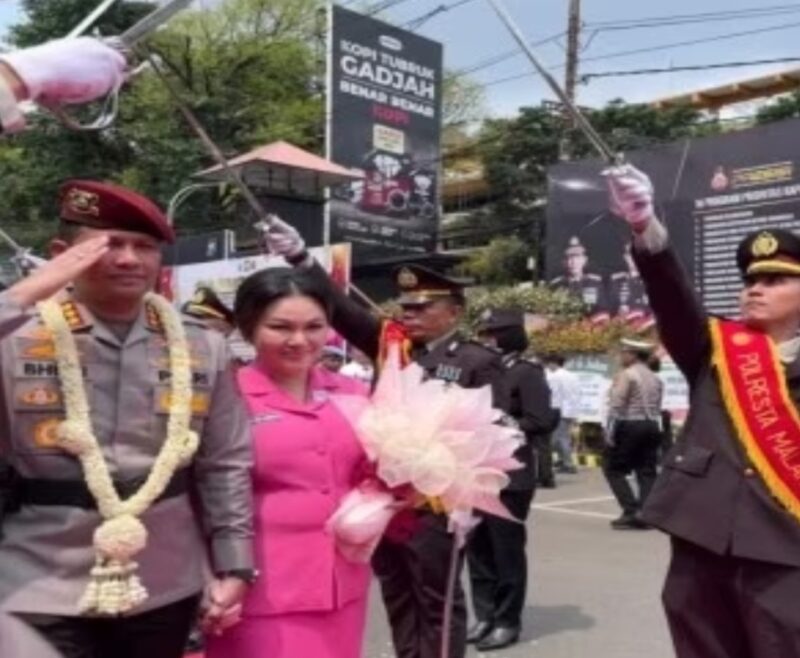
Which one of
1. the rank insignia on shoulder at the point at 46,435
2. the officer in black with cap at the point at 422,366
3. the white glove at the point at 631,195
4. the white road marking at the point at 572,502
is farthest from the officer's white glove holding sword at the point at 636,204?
the white road marking at the point at 572,502

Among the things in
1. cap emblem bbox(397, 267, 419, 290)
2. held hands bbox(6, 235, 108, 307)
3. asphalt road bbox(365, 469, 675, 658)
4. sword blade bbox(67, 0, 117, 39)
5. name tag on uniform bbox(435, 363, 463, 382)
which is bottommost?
asphalt road bbox(365, 469, 675, 658)

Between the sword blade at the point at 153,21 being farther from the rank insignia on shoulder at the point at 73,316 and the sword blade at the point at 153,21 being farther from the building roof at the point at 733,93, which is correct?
the building roof at the point at 733,93

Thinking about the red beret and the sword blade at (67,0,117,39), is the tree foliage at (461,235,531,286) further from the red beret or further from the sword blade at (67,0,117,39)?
the sword blade at (67,0,117,39)

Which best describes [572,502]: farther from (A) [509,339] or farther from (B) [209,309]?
(B) [209,309]

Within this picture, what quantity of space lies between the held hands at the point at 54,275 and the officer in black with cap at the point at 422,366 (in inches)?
53.0

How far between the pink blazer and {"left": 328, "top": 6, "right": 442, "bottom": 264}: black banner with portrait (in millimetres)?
19391

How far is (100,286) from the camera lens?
2.57 meters

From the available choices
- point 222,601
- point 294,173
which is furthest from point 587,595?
point 294,173

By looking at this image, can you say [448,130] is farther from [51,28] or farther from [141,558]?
[141,558]

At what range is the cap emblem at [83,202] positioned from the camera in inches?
101

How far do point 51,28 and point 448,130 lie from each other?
2218 cm

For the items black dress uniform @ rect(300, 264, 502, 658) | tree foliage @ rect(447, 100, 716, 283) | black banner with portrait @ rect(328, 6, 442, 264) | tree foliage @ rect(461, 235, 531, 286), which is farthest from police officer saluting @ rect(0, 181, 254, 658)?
tree foliage @ rect(461, 235, 531, 286)

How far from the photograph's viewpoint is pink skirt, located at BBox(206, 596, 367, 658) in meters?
2.88

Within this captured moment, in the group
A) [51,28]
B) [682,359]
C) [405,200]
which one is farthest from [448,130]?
[682,359]
